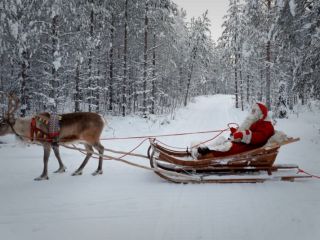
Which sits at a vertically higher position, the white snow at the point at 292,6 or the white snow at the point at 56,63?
the white snow at the point at 292,6

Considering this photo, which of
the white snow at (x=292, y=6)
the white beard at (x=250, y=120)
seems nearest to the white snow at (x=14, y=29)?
the white beard at (x=250, y=120)


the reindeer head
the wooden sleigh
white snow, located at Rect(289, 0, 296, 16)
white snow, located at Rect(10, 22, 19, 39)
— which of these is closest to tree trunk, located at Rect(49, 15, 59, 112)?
white snow, located at Rect(10, 22, 19, 39)

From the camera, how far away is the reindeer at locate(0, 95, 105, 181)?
6.41 metres

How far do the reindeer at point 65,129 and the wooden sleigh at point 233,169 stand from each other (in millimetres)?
1760

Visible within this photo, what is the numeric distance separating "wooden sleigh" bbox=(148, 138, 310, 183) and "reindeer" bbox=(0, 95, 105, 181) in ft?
5.78

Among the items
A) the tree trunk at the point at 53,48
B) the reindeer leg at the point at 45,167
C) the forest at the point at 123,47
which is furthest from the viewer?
the tree trunk at the point at 53,48

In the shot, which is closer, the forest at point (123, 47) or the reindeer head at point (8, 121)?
the reindeer head at point (8, 121)

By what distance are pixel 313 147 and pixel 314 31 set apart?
13.1 ft

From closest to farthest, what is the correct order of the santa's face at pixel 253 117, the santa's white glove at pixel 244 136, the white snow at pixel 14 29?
1. the santa's white glove at pixel 244 136
2. the santa's face at pixel 253 117
3. the white snow at pixel 14 29

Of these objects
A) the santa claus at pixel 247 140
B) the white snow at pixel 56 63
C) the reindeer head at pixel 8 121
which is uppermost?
the white snow at pixel 56 63

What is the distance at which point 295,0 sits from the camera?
32.2 feet

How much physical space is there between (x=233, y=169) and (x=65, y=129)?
4.05 metres

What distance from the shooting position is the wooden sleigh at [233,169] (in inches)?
229

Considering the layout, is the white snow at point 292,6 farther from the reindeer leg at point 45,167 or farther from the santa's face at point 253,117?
the reindeer leg at point 45,167
